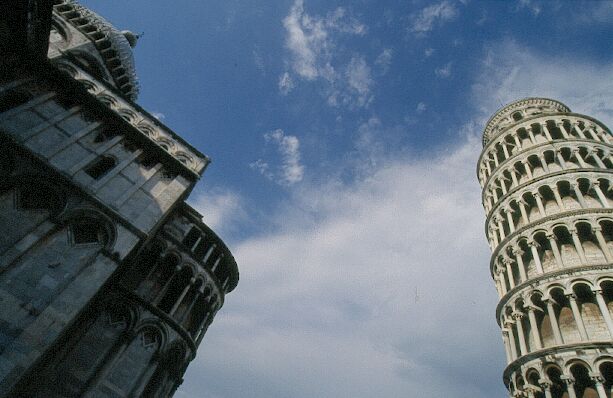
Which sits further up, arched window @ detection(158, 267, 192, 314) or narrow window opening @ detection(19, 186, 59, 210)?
arched window @ detection(158, 267, 192, 314)

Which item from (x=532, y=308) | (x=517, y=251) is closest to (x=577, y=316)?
(x=532, y=308)

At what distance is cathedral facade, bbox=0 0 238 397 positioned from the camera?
38.3 ft

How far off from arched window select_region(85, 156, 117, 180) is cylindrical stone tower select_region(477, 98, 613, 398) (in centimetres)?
1884

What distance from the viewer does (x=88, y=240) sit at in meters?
13.8

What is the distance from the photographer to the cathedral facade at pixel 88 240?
38.3 ft

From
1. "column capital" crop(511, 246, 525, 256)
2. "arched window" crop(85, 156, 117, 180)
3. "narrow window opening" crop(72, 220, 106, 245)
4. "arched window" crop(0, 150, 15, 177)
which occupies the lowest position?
"narrow window opening" crop(72, 220, 106, 245)

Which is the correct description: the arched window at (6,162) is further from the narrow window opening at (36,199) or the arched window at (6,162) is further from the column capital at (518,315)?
the column capital at (518,315)

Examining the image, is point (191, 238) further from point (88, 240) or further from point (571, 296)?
point (571, 296)

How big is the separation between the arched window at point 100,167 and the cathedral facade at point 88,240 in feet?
0.20

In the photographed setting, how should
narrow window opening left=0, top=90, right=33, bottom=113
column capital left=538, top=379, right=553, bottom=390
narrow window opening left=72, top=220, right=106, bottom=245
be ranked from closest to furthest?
narrow window opening left=72, top=220, right=106, bottom=245 < narrow window opening left=0, top=90, right=33, bottom=113 < column capital left=538, top=379, right=553, bottom=390

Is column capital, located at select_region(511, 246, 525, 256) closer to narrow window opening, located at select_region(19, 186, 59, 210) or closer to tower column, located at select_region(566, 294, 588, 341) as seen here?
tower column, located at select_region(566, 294, 588, 341)

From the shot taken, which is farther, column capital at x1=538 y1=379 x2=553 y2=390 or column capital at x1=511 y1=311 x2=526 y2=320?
column capital at x1=511 y1=311 x2=526 y2=320

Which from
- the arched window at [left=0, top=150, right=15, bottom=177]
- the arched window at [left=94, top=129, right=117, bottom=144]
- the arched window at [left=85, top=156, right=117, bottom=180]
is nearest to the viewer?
the arched window at [left=0, top=150, right=15, bottom=177]

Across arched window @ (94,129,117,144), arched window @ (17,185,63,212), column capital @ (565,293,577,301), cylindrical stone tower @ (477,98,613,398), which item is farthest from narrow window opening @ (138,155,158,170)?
column capital @ (565,293,577,301)
